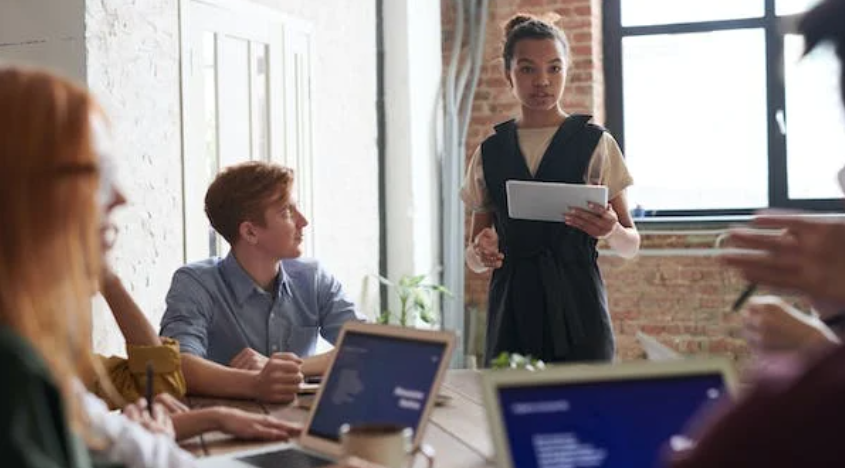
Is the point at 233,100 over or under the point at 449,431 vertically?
over

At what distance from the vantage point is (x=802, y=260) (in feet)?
3.83

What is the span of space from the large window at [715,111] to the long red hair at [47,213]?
5327mm

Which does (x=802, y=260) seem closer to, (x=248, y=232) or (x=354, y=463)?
(x=354, y=463)

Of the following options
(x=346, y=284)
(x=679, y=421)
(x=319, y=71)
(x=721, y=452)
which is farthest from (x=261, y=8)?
(x=721, y=452)

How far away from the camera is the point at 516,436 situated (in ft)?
4.25

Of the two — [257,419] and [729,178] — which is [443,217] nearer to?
[729,178]

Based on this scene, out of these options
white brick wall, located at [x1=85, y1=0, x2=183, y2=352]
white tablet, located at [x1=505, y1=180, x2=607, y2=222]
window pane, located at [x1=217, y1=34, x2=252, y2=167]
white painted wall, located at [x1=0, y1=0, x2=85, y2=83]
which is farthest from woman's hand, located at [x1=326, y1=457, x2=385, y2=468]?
window pane, located at [x1=217, y1=34, x2=252, y2=167]

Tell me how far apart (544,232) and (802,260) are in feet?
6.79

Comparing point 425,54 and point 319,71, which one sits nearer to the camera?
point 319,71

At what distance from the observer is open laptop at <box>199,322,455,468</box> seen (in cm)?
167

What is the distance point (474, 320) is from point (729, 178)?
1599 mm

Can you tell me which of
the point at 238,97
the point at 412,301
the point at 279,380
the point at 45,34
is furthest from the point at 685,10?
the point at 279,380

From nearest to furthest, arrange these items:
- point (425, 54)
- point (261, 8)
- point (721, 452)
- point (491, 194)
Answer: point (721, 452) → point (491, 194) → point (261, 8) → point (425, 54)

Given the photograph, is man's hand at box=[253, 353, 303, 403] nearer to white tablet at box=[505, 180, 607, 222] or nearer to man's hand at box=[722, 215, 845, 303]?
white tablet at box=[505, 180, 607, 222]
